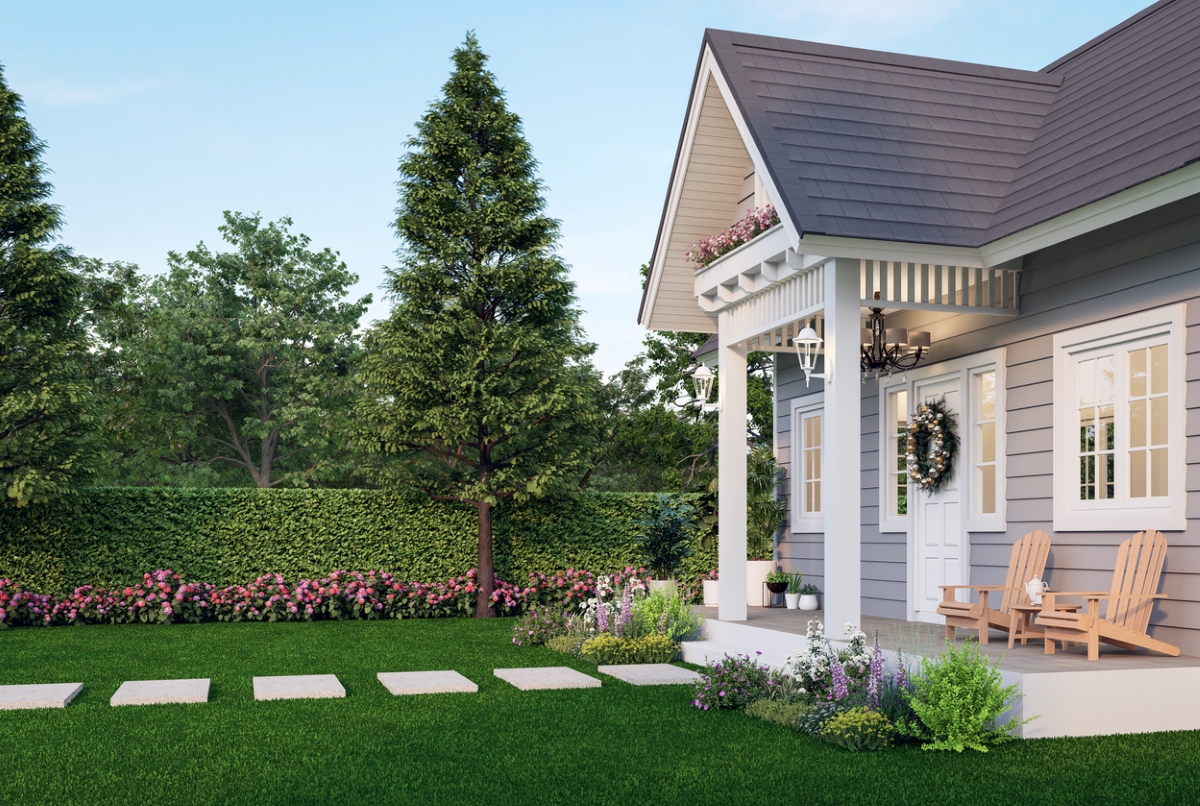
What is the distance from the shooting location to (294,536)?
Result: 1467cm

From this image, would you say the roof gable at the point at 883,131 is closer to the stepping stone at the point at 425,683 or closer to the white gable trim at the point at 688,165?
the white gable trim at the point at 688,165

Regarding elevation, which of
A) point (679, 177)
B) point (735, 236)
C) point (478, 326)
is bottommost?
point (478, 326)

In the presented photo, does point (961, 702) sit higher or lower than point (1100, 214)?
lower

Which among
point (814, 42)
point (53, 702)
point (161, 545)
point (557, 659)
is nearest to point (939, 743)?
point (557, 659)

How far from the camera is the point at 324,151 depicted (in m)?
20.6

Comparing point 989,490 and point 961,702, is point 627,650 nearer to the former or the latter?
point 989,490

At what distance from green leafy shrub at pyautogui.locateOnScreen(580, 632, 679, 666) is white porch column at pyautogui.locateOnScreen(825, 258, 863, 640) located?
2370mm

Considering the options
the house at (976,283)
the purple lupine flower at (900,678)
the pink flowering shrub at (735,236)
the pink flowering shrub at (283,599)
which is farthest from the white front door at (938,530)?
the pink flowering shrub at (283,599)

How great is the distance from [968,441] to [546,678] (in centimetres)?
437

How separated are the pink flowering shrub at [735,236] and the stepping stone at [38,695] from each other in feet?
21.0

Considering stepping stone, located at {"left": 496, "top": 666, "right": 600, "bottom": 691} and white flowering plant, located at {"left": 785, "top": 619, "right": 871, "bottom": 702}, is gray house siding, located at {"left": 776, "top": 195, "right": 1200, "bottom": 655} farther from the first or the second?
Answer: stepping stone, located at {"left": 496, "top": 666, "right": 600, "bottom": 691}

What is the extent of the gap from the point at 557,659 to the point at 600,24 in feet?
29.4

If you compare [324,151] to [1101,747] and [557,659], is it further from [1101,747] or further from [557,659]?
[1101,747]

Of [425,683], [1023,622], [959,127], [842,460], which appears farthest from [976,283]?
[425,683]
